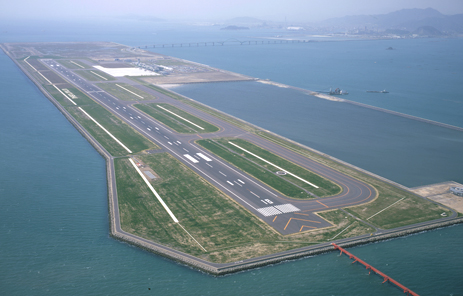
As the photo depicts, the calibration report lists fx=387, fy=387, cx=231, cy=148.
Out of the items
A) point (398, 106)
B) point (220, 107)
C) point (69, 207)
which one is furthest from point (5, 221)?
point (398, 106)

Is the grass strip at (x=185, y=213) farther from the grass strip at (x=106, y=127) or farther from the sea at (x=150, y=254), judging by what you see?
the grass strip at (x=106, y=127)

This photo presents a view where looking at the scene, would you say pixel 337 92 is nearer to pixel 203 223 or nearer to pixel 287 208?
pixel 287 208

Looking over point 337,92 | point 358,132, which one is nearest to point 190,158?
point 358,132

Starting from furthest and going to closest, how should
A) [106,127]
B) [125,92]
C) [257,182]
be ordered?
[125,92] → [106,127] → [257,182]

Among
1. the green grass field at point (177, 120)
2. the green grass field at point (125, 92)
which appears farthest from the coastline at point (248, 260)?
the green grass field at point (125, 92)

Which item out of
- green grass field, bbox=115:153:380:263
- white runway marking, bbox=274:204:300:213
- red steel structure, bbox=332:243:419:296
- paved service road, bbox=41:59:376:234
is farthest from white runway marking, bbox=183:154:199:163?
red steel structure, bbox=332:243:419:296

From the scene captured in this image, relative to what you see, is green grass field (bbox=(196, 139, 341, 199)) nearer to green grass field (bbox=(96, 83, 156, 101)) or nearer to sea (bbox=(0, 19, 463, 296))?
sea (bbox=(0, 19, 463, 296))
